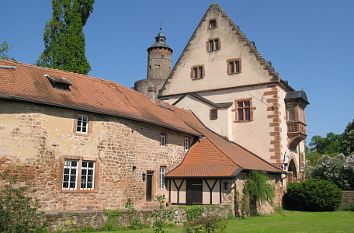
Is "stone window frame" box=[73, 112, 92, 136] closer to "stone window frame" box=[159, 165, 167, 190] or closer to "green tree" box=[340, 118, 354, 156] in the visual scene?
"stone window frame" box=[159, 165, 167, 190]

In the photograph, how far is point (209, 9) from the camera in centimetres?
3053

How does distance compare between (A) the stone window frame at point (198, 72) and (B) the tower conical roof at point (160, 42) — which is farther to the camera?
(B) the tower conical roof at point (160, 42)

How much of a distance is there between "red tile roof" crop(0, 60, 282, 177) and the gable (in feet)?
12.3

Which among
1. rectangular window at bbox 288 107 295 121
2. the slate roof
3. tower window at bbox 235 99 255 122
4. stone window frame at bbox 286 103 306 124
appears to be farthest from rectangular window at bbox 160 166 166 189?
the slate roof

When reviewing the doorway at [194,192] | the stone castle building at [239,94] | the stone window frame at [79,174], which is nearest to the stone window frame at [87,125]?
the stone window frame at [79,174]

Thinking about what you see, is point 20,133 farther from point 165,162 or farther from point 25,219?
point 165,162

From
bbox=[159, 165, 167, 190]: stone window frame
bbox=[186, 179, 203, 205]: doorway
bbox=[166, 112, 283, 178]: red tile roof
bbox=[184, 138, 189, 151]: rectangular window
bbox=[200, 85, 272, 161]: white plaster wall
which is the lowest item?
bbox=[186, 179, 203, 205]: doorway

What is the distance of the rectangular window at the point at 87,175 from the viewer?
58.0 ft

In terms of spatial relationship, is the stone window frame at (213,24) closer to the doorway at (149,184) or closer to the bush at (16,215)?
the doorway at (149,184)

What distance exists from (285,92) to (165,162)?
11.8 m

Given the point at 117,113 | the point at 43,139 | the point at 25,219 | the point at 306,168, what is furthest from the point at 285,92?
the point at 25,219

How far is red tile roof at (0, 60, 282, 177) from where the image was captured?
666 inches

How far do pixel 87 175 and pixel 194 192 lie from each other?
21.1 ft

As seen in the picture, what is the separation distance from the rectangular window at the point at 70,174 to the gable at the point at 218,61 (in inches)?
580
